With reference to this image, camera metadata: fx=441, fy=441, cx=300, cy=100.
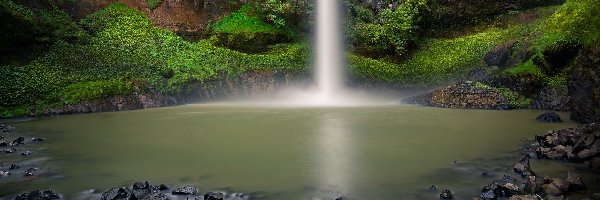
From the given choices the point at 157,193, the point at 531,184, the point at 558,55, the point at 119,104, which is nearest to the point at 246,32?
the point at 119,104

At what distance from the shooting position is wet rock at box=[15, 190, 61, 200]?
7336mm

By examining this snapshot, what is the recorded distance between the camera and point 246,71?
27062 millimetres

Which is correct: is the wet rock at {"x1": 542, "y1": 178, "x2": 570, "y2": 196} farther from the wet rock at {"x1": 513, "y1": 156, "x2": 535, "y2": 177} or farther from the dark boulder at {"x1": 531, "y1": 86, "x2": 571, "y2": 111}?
the dark boulder at {"x1": 531, "y1": 86, "x2": 571, "y2": 111}

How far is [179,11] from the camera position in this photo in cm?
3222

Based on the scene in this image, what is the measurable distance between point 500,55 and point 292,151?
65.0 ft

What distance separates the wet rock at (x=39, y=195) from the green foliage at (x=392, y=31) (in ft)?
88.3

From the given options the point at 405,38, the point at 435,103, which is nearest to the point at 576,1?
the point at 435,103

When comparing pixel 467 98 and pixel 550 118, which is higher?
pixel 467 98

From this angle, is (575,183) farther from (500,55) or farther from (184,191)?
(500,55)

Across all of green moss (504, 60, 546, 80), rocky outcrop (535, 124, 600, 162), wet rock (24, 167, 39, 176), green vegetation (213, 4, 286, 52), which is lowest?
wet rock (24, 167, 39, 176)

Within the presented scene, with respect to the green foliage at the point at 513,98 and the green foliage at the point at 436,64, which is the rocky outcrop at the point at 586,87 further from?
the green foliage at the point at 436,64

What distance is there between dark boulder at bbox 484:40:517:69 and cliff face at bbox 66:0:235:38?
1851cm

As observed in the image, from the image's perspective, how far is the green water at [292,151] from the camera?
8.34 metres

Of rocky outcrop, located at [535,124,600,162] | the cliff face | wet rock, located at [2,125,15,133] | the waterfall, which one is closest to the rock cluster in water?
rocky outcrop, located at [535,124,600,162]
